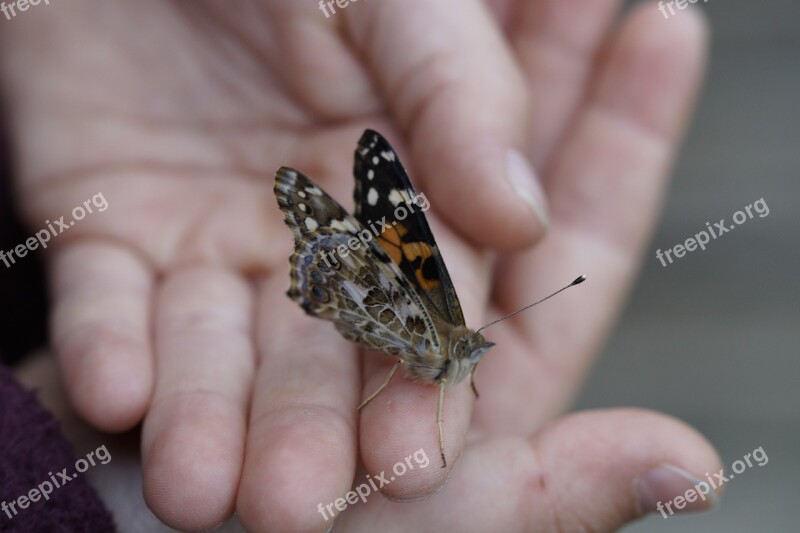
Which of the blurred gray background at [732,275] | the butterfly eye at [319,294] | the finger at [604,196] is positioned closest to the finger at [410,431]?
the butterfly eye at [319,294]

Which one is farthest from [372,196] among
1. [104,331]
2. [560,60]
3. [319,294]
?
[560,60]

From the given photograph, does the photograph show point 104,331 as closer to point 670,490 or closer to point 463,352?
point 463,352

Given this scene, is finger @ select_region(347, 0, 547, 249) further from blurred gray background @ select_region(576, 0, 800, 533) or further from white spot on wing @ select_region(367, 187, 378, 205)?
blurred gray background @ select_region(576, 0, 800, 533)

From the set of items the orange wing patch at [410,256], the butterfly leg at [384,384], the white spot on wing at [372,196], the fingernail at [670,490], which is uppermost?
the white spot on wing at [372,196]

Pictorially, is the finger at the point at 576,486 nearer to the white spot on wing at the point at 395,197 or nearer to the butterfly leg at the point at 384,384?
the butterfly leg at the point at 384,384

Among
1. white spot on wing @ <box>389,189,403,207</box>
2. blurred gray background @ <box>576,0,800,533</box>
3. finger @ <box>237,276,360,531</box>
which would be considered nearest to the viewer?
finger @ <box>237,276,360,531</box>

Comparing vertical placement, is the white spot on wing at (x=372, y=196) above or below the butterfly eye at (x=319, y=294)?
above

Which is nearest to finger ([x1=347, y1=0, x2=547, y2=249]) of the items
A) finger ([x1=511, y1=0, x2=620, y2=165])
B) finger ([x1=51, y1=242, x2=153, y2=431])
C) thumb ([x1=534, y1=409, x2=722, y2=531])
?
thumb ([x1=534, y1=409, x2=722, y2=531])
